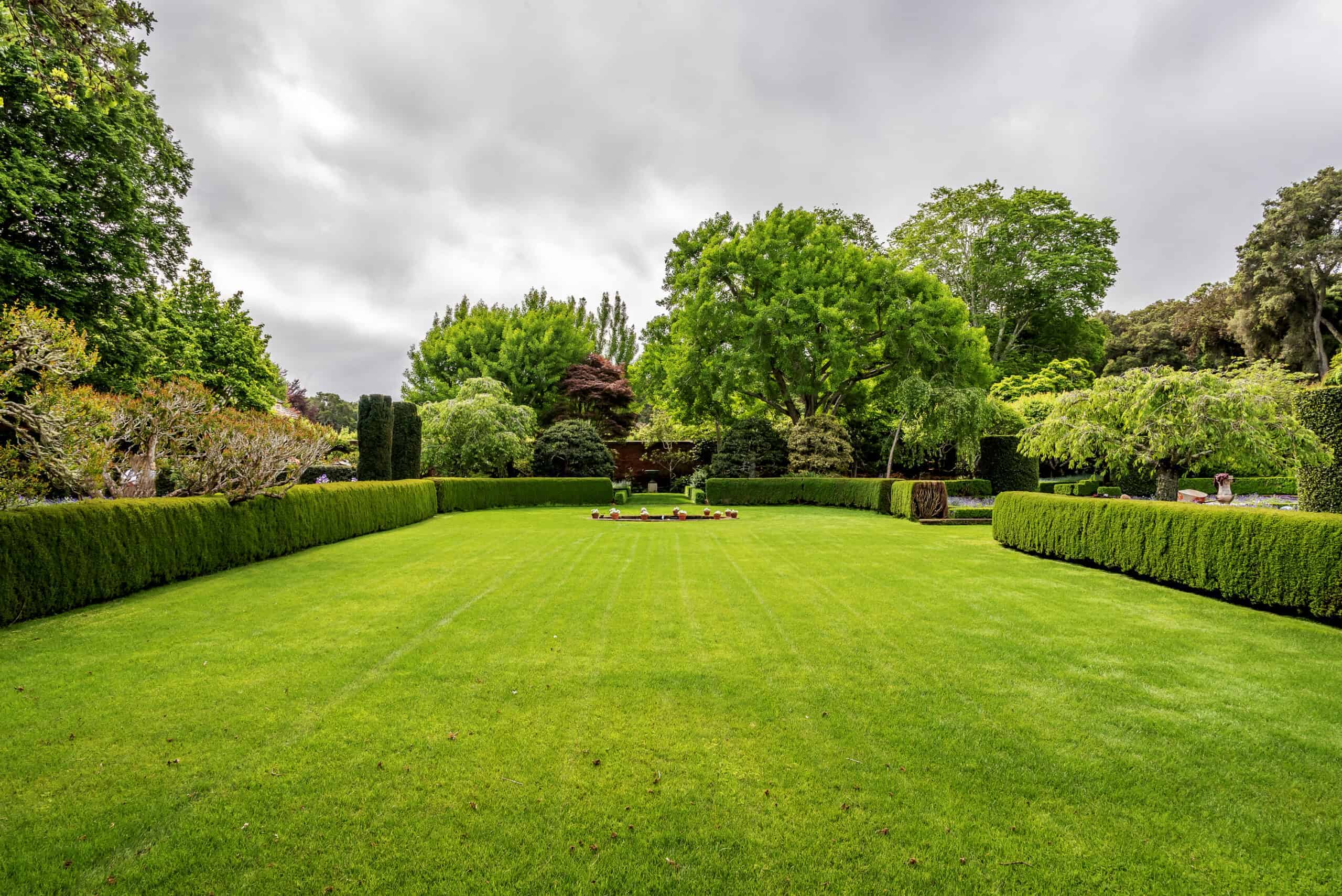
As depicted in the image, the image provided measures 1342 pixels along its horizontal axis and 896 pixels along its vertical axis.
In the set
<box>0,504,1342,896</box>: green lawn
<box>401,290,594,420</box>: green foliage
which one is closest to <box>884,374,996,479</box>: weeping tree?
<box>0,504,1342,896</box>: green lawn

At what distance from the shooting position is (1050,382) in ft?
82.1

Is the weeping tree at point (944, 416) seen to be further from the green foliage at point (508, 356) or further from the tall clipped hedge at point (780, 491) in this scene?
the green foliage at point (508, 356)

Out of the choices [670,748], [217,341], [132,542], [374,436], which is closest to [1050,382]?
[374,436]

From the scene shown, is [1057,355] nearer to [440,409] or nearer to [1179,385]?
[1179,385]

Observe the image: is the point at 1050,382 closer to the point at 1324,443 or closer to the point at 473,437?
the point at 1324,443

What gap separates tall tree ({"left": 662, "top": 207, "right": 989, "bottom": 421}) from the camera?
21812 millimetres

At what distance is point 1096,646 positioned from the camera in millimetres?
4543

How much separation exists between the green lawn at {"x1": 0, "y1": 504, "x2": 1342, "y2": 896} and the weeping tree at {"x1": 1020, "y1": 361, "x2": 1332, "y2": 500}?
4.08 m

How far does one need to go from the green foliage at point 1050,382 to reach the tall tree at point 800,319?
475 centimetres

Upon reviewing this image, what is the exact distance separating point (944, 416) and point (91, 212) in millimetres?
23859

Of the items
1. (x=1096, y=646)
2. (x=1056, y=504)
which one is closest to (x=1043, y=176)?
(x=1056, y=504)

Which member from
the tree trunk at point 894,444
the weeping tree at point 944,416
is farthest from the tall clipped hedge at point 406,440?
the tree trunk at point 894,444

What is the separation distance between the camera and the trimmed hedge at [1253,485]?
19.9m

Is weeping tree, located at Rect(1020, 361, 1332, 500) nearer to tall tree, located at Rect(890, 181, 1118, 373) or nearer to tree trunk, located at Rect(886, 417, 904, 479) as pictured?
tree trunk, located at Rect(886, 417, 904, 479)
